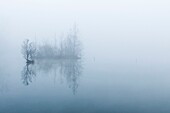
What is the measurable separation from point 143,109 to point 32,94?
24.7 feet

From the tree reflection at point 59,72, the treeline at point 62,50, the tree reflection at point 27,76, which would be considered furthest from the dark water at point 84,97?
the treeline at point 62,50

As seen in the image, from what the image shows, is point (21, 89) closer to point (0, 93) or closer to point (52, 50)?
point (0, 93)

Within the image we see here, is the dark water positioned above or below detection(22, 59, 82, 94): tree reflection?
below

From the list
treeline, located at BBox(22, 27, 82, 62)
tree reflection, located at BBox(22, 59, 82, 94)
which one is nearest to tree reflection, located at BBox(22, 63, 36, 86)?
tree reflection, located at BBox(22, 59, 82, 94)

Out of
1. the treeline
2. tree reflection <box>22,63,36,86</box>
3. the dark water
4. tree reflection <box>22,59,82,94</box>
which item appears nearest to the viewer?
the dark water

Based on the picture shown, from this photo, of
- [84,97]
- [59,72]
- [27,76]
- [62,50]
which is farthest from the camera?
[62,50]

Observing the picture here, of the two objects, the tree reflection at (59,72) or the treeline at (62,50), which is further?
the treeline at (62,50)

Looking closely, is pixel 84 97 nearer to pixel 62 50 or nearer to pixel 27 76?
pixel 27 76

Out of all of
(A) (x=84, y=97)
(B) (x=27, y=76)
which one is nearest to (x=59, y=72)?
(B) (x=27, y=76)

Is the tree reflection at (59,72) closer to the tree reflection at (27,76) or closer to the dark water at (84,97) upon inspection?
the tree reflection at (27,76)

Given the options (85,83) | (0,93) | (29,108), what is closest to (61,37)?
(85,83)

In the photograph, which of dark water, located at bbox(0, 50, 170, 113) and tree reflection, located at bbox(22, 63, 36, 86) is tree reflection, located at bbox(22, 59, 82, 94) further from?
dark water, located at bbox(0, 50, 170, 113)

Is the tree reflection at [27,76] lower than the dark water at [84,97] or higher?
higher

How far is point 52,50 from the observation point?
5819 cm
